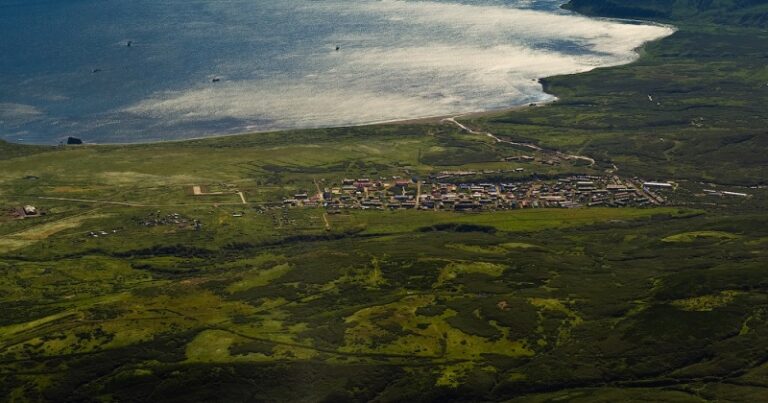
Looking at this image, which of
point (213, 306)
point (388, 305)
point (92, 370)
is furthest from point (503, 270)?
point (92, 370)

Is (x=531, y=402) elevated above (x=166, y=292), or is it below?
below

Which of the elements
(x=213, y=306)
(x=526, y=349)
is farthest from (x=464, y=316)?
(x=213, y=306)

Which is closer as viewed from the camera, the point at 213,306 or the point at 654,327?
the point at 654,327

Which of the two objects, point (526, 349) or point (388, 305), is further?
point (388, 305)

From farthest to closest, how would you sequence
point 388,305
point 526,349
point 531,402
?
point 388,305 → point 526,349 → point 531,402

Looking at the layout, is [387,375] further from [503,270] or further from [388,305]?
[503,270]

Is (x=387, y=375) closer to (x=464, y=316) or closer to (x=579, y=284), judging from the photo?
(x=464, y=316)

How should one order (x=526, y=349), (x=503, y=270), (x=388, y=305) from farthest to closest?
(x=503, y=270)
(x=388, y=305)
(x=526, y=349)

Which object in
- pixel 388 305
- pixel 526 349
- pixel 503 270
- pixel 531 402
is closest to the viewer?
pixel 531 402

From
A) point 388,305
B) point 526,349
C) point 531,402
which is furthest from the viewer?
point 388,305
